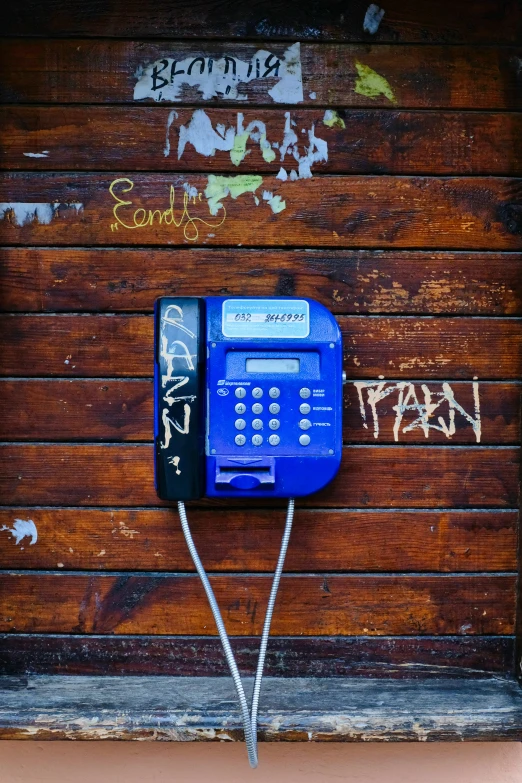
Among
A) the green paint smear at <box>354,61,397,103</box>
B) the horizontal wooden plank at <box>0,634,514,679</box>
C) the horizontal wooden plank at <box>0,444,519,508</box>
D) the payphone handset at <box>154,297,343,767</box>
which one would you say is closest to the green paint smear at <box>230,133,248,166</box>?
the green paint smear at <box>354,61,397,103</box>

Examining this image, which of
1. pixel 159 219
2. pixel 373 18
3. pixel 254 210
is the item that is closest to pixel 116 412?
pixel 159 219

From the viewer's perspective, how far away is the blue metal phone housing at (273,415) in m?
1.30

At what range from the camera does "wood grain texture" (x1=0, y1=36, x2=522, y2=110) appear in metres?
1.49

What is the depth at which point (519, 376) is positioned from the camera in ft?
5.03

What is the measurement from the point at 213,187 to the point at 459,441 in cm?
79

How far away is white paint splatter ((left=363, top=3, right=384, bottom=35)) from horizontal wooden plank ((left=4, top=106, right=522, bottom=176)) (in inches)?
7.2

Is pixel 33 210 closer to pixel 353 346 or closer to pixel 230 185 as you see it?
pixel 230 185

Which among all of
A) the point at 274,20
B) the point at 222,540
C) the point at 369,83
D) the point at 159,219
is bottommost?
the point at 222,540

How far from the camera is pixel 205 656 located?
1.52m

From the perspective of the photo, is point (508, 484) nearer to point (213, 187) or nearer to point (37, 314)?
point (213, 187)

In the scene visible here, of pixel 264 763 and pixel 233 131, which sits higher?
pixel 233 131

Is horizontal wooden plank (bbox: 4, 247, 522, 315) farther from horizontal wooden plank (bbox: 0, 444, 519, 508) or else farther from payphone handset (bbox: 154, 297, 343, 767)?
horizontal wooden plank (bbox: 0, 444, 519, 508)

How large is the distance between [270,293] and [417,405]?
416 millimetres

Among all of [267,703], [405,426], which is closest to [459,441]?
[405,426]
